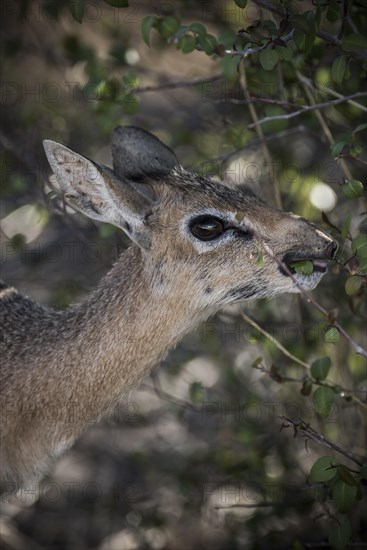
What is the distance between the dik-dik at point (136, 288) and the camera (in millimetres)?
4016

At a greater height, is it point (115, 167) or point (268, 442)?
point (115, 167)

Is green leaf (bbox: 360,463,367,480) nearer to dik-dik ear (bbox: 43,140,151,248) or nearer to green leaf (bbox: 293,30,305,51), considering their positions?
dik-dik ear (bbox: 43,140,151,248)

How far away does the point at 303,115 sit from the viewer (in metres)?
5.46

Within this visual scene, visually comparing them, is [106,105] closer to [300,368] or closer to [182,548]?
[300,368]

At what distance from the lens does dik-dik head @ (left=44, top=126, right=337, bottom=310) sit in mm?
3967

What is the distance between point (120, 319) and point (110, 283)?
11.5 inches

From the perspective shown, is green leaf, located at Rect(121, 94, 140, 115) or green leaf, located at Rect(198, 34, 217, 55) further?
green leaf, located at Rect(121, 94, 140, 115)

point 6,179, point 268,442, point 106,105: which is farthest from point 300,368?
point 6,179

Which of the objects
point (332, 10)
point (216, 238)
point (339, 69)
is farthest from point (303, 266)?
point (332, 10)

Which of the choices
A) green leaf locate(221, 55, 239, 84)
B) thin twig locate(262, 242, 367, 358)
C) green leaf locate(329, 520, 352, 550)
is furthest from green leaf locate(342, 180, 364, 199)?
green leaf locate(329, 520, 352, 550)

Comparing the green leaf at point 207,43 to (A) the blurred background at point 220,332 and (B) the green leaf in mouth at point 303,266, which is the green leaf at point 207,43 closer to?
(A) the blurred background at point 220,332

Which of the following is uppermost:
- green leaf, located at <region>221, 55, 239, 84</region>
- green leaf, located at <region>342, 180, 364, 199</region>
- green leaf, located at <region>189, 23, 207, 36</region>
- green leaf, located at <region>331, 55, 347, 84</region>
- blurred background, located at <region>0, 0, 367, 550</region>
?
green leaf, located at <region>189, 23, 207, 36</region>

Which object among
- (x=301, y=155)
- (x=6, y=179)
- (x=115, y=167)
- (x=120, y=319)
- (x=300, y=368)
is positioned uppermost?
(x=115, y=167)

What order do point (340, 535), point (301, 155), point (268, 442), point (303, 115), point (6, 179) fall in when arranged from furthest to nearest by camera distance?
point (301, 155) < point (6, 179) < point (268, 442) < point (303, 115) < point (340, 535)
